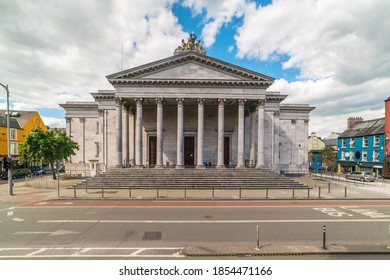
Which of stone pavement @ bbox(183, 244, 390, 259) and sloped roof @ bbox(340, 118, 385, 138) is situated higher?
sloped roof @ bbox(340, 118, 385, 138)

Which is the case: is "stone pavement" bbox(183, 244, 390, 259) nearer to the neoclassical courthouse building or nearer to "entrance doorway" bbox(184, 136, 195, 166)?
the neoclassical courthouse building

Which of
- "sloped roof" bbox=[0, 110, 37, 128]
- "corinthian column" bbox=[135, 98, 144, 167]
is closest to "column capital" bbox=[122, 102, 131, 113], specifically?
"corinthian column" bbox=[135, 98, 144, 167]

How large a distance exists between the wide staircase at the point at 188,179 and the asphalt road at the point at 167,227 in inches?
250

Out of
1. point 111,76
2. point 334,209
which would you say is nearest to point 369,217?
point 334,209

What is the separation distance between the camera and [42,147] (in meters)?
26.6

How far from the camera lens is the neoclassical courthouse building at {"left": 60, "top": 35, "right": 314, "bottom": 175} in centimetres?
2505

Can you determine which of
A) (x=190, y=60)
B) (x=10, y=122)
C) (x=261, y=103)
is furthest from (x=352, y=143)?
(x=10, y=122)

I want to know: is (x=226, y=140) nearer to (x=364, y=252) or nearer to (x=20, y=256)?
(x=364, y=252)

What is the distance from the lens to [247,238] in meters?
8.79

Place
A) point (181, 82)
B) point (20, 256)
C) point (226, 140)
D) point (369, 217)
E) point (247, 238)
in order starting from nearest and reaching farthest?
point (20, 256) < point (247, 238) < point (369, 217) < point (181, 82) < point (226, 140)

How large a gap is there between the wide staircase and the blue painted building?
27.1m

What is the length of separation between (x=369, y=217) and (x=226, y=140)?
68.5ft

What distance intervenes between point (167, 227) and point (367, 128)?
166 ft

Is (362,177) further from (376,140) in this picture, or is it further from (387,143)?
(376,140)
